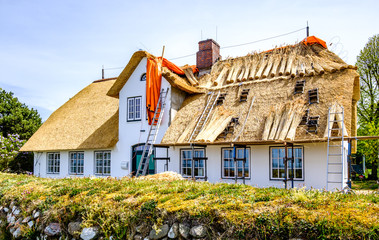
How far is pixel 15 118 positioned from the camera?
27969 mm

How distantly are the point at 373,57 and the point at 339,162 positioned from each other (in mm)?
19296

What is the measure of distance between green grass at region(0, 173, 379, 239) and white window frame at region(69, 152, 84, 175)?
11.1m

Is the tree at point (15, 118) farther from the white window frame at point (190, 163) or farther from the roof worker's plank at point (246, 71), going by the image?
the roof worker's plank at point (246, 71)

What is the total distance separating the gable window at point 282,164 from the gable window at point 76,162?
36.0ft

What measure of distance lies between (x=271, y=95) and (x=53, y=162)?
13.7 m

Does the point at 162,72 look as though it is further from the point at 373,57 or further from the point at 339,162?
the point at 373,57

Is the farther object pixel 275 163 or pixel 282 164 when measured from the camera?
pixel 275 163

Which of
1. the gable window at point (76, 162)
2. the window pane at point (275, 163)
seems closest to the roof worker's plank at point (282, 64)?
the window pane at point (275, 163)

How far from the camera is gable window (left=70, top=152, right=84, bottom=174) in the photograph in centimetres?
1869

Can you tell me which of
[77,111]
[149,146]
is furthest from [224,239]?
[77,111]

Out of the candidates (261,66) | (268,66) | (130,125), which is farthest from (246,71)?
(130,125)

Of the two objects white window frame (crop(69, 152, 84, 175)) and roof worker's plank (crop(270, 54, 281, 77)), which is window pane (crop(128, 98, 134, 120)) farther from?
roof worker's plank (crop(270, 54, 281, 77))

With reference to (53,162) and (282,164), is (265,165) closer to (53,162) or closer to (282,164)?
(282,164)

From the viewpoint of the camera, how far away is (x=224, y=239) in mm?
4570
